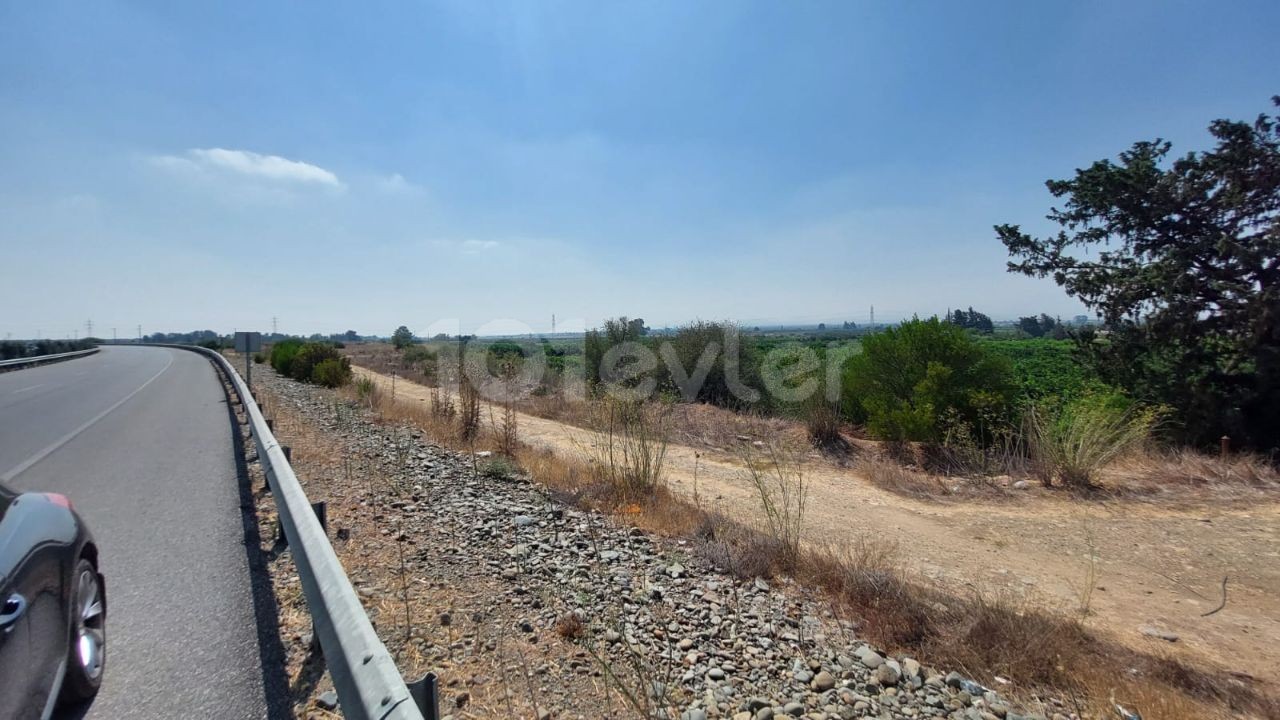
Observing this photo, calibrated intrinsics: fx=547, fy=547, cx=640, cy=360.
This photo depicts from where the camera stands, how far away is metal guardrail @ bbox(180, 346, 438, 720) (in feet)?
5.18

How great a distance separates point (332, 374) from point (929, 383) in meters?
19.1

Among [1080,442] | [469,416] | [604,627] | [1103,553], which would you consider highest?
[469,416]

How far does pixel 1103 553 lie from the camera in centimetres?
602

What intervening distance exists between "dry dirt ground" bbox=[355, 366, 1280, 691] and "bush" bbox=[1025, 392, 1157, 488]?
0.66 metres

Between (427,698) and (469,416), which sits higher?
(427,698)

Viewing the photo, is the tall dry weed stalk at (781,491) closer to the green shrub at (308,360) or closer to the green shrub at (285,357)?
the green shrub at (308,360)

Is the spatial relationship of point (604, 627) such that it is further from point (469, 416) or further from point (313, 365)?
point (313, 365)

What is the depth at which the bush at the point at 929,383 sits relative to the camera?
10.8 m

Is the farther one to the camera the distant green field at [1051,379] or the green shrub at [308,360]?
the green shrub at [308,360]

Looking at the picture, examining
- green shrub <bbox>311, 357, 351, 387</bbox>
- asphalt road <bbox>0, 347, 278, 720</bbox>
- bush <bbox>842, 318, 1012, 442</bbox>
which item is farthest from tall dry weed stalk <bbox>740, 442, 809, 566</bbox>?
green shrub <bbox>311, 357, 351, 387</bbox>

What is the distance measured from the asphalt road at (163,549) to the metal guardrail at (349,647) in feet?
2.21

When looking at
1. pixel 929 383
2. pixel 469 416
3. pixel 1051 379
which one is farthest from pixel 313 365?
pixel 1051 379

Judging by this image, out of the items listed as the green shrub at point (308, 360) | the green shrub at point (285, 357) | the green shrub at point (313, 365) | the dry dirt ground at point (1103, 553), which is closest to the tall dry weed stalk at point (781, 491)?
the dry dirt ground at point (1103, 553)

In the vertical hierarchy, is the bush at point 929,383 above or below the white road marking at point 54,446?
above
